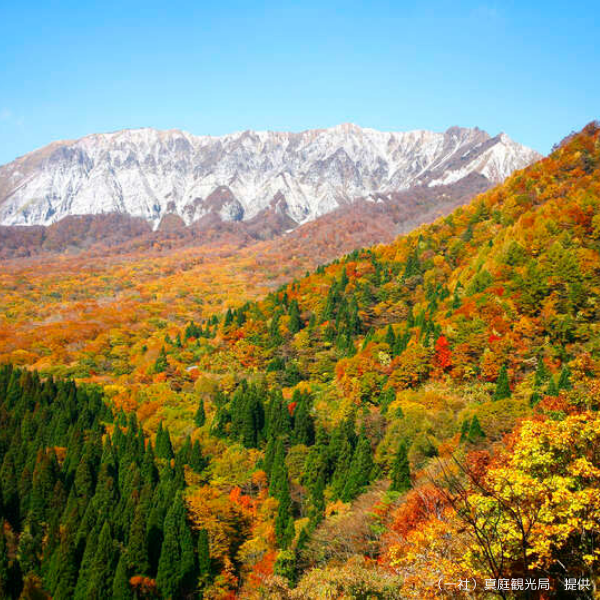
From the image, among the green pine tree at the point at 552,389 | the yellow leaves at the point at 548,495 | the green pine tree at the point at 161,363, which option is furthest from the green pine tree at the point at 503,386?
the green pine tree at the point at 161,363

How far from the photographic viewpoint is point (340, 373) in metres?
56.4

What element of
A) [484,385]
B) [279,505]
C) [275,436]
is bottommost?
[279,505]

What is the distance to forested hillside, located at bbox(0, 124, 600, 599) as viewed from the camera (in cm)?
1570

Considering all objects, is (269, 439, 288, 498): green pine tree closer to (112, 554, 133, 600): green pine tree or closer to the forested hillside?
the forested hillside

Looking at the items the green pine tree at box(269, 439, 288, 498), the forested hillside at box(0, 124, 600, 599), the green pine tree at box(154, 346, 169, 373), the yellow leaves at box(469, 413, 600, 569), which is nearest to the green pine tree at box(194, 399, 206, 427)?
the forested hillside at box(0, 124, 600, 599)

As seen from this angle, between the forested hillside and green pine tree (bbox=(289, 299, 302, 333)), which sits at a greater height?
green pine tree (bbox=(289, 299, 302, 333))

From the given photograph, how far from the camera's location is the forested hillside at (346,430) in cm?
1570

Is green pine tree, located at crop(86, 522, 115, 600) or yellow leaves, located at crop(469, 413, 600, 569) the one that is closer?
yellow leaves, located at crop(469, 413, 600, 569)

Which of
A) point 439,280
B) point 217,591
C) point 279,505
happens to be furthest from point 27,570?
point 439,280

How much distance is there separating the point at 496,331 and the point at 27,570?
139ft

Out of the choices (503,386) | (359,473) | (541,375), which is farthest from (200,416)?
(541,375)

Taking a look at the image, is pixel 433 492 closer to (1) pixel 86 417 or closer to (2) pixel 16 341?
(1) pixel 86 417

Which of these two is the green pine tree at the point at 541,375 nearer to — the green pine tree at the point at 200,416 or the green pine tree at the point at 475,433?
the green pine tree at the point at 475,433

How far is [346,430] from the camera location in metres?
44.3
